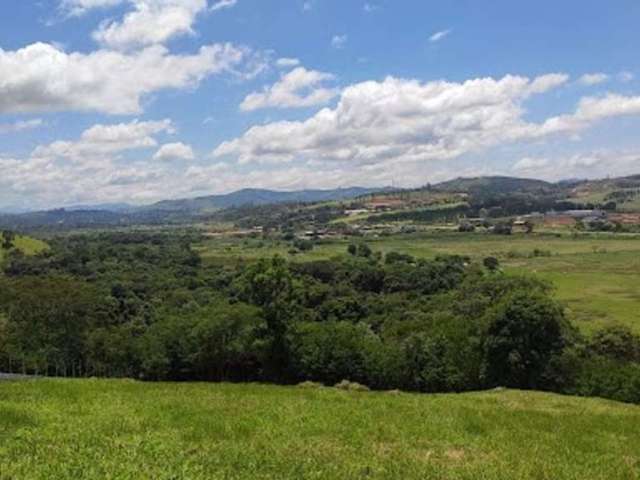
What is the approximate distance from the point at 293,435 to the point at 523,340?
144ft

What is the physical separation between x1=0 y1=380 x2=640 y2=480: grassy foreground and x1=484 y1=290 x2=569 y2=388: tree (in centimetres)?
2762

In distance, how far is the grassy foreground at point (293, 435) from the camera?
18.8 meters

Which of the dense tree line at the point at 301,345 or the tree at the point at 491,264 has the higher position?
the dense tree line at the point at 301,345

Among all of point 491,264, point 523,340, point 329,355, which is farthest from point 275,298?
point 491,264

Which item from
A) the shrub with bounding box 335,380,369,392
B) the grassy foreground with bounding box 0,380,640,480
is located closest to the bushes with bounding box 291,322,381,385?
the shrub with bounding box 335,380,369,392

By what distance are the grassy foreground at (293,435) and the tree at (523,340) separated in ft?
90.6

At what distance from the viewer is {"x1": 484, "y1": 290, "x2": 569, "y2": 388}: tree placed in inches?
2489

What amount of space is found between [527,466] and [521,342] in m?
44.4

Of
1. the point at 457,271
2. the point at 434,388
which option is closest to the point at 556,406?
the point at 434,388

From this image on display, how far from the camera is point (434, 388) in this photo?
7012 centimetres

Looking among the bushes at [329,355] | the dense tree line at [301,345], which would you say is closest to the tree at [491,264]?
the dense tree line at [301,345]

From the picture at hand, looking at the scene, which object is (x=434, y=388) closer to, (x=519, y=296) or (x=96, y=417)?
(x=519, y=296)

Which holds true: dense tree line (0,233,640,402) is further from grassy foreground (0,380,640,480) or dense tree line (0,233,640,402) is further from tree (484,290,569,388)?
grassy foreground (0,380,640,480)

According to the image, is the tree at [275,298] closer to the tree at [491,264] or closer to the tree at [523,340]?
the tree at [523,340]
